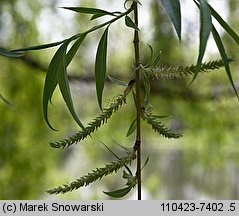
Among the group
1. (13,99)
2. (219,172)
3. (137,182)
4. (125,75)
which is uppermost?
(125,75)

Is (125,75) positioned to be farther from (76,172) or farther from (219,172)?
(76,172)

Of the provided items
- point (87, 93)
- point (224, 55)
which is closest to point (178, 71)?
point (224, 55)

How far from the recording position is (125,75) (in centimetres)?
148

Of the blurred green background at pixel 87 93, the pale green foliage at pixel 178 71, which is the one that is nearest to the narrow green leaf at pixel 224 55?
the pale green foliage at pixel 178 71

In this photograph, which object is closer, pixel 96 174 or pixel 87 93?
pixel 96 174

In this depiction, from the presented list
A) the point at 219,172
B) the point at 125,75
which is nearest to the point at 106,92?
the point at 125,75

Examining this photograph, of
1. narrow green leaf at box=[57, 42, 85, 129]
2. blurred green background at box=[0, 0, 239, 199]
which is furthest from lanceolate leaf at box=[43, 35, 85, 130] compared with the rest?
blurred green background at box=[0, 0, 239, 199]

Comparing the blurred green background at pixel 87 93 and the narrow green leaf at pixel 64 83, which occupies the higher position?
the blurred green background at pixel 87 93

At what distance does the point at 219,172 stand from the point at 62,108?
67 cm

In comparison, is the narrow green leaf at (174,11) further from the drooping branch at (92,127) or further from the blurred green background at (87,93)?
the blurred green background at (87,93)

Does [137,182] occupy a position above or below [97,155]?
below

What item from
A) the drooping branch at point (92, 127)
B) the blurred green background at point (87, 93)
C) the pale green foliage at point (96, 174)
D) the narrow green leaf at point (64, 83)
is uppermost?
the blurred green background at point (87, 93)

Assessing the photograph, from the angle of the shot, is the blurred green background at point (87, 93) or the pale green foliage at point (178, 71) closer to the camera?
the pale green foliage at point (178, 71)

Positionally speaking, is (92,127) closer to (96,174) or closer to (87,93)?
(96,174)
